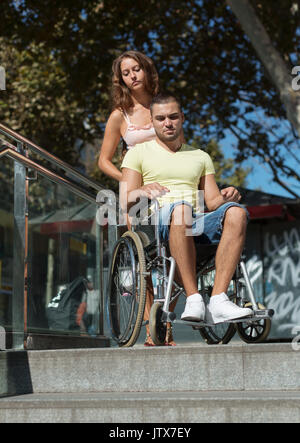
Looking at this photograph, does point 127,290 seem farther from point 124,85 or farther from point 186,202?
point 124,85

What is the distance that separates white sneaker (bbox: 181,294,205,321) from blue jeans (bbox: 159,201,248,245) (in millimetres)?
389

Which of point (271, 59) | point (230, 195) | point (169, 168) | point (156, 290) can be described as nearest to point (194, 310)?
point (156, 290)

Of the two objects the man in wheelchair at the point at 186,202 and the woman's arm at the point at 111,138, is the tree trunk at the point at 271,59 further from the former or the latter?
the man in wheelchair at the point at 186,202

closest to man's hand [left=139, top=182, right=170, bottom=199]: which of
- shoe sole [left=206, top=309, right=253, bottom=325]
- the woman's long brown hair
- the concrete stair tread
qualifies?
shoe sole [left=206, top=309, right=253, bottom=325]

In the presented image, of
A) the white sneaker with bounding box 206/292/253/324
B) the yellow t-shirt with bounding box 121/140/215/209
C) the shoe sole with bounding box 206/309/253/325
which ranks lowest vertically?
the shoe sole with bounding box 206/309/253/325

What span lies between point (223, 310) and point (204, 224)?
567 mm

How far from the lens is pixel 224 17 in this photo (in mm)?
12961

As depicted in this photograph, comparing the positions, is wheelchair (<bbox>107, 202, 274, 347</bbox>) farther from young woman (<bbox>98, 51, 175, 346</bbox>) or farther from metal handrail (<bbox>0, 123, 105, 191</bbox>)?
metal handrail (<bbox>0, 123, 105, 191</bbox>)

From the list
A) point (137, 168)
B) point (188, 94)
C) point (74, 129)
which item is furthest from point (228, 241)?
point (74, 129)

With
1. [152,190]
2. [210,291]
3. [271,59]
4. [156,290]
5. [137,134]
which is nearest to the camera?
[152,190]

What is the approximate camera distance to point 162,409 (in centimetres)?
284

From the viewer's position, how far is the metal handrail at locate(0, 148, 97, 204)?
4904mm
